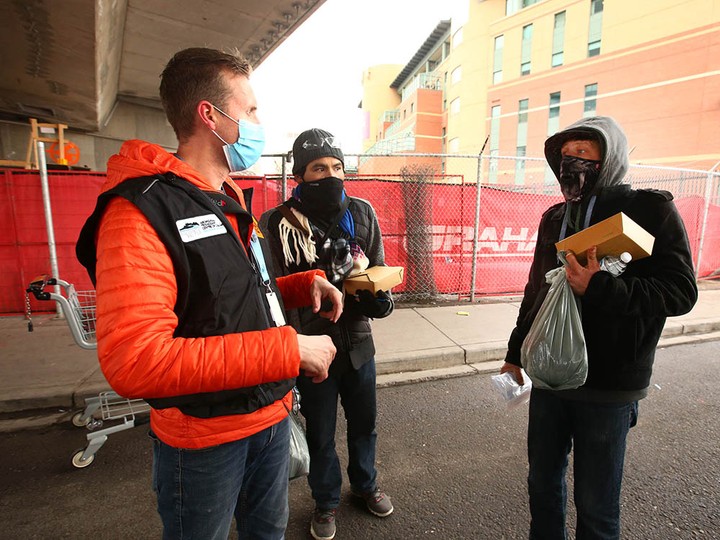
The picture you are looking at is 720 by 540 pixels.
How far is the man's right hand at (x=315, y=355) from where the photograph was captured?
106cm

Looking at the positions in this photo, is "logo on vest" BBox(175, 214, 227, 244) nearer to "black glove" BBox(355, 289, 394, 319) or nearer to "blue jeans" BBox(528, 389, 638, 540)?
"black glove" BBox(355, 289, 394, 319)

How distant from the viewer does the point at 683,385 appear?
408cm

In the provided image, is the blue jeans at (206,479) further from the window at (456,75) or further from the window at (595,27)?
the window at (456,75)

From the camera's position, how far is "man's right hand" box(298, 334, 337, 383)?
1.06m

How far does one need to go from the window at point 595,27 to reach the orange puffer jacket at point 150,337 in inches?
1365

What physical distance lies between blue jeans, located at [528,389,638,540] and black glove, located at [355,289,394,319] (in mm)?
859

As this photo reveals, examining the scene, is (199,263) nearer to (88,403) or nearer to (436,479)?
(436,479)

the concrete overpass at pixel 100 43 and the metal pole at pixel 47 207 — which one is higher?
the concrete overpass at pixel 100 43

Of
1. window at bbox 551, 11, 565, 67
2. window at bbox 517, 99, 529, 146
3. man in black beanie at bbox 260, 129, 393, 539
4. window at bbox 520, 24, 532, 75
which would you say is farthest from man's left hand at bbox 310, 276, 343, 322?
window at bbox 520, 24, 532, 75

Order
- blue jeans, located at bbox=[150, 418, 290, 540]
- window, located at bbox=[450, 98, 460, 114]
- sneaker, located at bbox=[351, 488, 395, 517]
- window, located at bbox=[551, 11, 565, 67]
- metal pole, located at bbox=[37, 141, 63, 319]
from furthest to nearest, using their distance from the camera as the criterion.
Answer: window, located at bbox=[450, 98, 460, 114] → window, located at bbox=[551, 11, 565, 67] → metal pole, located at bbox=[37, 141, 63, 319] → sneaker, located at bbox=[351, 488, 395, 517] → blue jeans, located at bbox=[150, 418, 290, 540]

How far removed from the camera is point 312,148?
220 cm

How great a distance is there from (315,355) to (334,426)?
138 centimetres

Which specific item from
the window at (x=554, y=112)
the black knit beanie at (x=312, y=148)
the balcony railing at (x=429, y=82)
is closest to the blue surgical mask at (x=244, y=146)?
the black knit beanie at (x=312, y=148)

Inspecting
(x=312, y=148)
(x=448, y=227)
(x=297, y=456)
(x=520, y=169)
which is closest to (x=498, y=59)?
(x=520, y=169)
